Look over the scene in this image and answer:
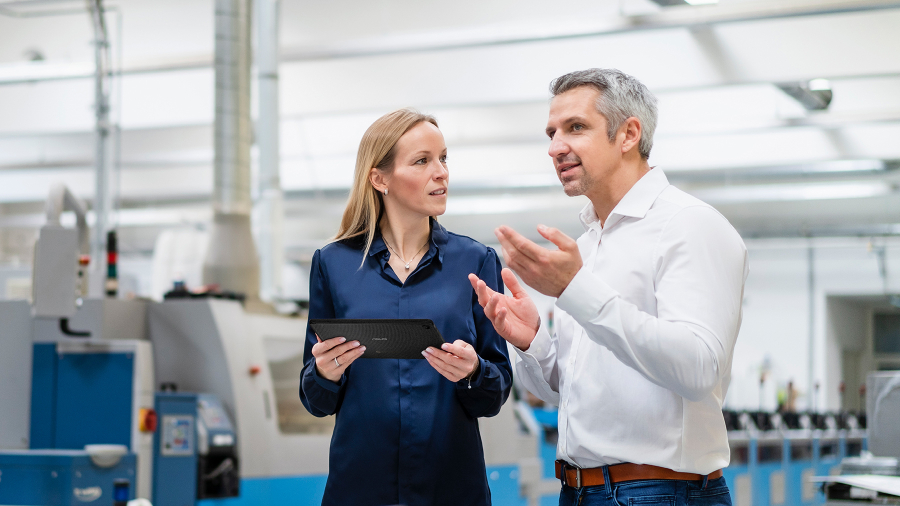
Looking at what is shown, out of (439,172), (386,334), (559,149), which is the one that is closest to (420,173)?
(439,172)

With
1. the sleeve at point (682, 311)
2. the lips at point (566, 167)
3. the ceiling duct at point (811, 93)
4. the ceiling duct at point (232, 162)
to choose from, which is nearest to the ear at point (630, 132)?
the lips at point (566, 167)

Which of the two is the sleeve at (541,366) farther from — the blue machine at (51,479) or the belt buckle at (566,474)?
the blue machine at (51,479)

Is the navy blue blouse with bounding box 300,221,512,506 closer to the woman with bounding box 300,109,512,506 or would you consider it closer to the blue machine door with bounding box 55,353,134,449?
the woman with bounding box 300,109,512,506

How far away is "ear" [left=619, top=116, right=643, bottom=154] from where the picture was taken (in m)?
1.73

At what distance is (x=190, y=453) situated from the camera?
3875mm

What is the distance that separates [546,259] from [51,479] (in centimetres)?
272

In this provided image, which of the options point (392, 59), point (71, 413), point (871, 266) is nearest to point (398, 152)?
point (71, 413)

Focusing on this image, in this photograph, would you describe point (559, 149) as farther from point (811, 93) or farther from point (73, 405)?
point (811, 93)

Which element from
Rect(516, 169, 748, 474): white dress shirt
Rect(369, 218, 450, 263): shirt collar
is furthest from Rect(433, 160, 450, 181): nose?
Rect(516, 169, 748, 474): white dress shirt

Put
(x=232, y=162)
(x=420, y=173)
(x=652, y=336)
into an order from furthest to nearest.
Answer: (x=232, y=162) < (x=420, y=173) < (x=652, y=336)

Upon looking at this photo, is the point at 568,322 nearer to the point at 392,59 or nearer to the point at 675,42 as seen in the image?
the point at 675,42

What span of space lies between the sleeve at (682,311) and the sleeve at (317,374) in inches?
21.5

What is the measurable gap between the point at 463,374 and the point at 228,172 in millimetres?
3878

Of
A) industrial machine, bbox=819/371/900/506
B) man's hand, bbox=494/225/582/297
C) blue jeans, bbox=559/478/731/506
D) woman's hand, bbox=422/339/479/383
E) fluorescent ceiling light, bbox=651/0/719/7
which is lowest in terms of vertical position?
industrial machine, bbox=819/371/900/506
